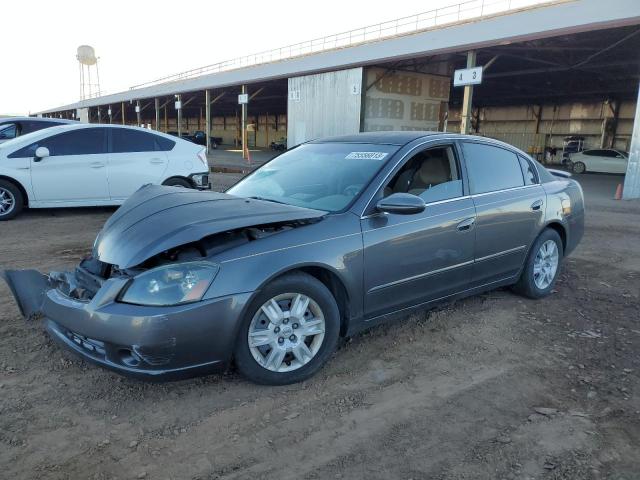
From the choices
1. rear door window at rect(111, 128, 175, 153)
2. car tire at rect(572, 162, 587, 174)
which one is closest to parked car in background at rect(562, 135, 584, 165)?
car tire at rect(572, 162, 587, 174)

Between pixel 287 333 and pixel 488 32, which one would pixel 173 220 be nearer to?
pixel 287 333

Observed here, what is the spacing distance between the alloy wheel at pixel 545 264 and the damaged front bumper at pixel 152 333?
3.18 metres

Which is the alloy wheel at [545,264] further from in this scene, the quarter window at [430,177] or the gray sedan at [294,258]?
the quarter window at [430,177]

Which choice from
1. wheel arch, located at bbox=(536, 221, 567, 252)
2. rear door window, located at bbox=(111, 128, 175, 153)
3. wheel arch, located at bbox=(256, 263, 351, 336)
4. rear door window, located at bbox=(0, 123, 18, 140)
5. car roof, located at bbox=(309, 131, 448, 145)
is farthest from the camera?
rear door window, located at bbox=(0, 123, 18, 140)

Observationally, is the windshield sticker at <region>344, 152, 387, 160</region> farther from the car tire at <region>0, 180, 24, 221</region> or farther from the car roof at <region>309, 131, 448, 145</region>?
the car tire at <region>0, 180, 24, 221</region>

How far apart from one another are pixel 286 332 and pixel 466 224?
176 cm

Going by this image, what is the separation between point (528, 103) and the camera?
36062mm

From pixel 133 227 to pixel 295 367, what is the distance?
4.41ft

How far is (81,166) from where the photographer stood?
7.87 meters

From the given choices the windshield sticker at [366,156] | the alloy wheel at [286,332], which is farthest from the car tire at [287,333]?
the windshield sticker at [366,156]

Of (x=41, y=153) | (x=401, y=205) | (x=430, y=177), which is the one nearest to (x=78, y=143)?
(x=41, y=153)

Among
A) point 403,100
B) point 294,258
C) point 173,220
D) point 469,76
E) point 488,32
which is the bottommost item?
point 294,258

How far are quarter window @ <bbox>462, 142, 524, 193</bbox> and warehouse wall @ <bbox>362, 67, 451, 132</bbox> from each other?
56.0 feet

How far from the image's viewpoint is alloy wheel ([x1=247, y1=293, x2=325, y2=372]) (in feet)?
9.32
